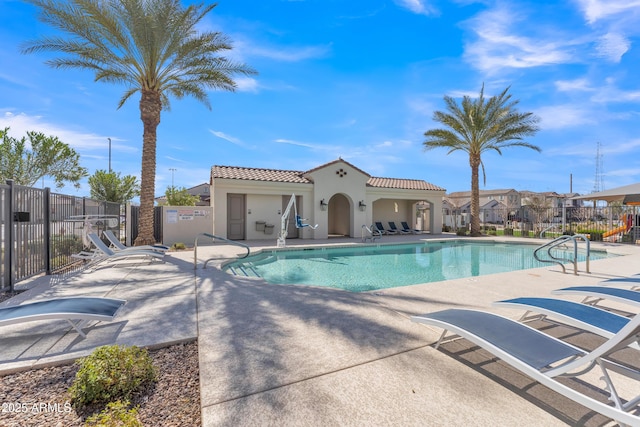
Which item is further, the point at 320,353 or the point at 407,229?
the point at 407,229

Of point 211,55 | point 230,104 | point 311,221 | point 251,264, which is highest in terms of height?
point 211,55

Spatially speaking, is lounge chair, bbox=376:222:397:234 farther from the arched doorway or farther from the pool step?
the pool step

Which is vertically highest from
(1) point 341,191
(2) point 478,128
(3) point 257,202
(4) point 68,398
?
(2) point 478,128

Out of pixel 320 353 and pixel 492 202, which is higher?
pixel 492 202

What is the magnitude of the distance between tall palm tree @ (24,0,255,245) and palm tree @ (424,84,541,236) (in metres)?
14.9

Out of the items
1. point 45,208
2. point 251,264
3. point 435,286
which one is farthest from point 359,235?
point 45,208

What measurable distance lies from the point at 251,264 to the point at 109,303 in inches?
283

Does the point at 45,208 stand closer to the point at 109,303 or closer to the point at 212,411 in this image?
the point at 109,303

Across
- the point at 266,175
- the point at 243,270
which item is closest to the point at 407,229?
the point at 266,175

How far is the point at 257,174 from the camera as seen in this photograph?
61.0ft

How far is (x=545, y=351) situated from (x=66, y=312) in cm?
514

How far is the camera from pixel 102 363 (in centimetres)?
266

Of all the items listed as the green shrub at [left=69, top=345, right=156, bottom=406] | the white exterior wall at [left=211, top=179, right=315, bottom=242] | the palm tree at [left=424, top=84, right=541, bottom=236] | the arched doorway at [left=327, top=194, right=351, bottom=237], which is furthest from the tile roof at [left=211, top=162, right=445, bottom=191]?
the green shrub at [left=69, top=345, right=156, bottom=406]

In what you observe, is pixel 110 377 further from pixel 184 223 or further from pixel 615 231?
pixel 615 231
